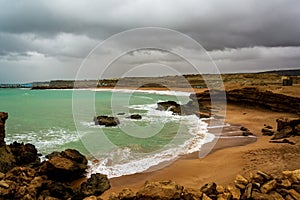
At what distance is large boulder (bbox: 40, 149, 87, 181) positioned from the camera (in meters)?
9.56

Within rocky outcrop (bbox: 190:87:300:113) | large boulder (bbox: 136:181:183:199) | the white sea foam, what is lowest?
the white sea foam

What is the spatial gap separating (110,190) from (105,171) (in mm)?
2106

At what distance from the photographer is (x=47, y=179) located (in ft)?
29.9

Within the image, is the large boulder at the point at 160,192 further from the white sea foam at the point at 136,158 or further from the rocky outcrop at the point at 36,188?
the white sea foam at the point at 136,158

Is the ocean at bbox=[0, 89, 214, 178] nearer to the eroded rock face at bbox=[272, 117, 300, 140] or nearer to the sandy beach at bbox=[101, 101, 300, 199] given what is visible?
the sandy beach at bbox=[101, 101, 300, 199]

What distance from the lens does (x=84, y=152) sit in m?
14.3

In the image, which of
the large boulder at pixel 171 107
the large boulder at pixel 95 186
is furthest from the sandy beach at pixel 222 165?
the large boulder at pixel 171 107

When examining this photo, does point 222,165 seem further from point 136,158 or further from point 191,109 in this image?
→ point 191,109

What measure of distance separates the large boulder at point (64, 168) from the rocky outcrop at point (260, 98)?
19985 mm

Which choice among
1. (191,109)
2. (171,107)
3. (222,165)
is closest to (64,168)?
(222,165)

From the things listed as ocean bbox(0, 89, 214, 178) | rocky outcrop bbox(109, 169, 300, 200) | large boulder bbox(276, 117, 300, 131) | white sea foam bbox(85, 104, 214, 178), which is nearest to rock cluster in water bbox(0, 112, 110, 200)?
white sea foam bbox(85, 104, 214, 178)

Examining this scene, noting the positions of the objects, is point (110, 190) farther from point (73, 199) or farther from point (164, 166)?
point (164, 166)

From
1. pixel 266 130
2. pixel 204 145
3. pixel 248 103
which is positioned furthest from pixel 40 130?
pixel 248 103

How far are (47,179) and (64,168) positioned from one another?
0.82 metres
